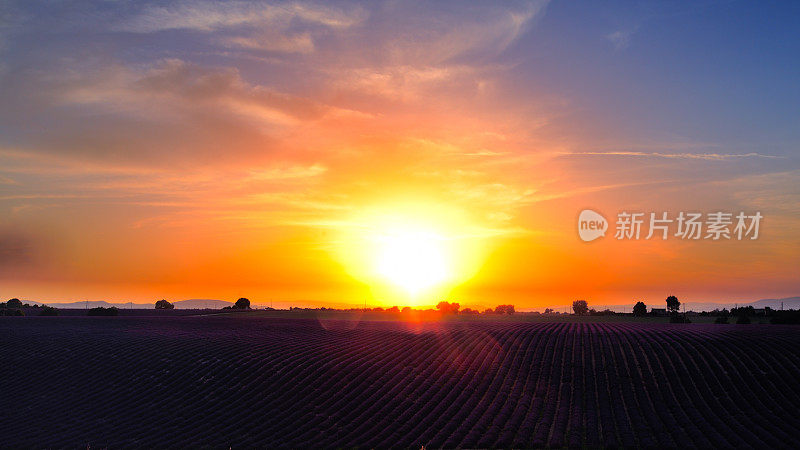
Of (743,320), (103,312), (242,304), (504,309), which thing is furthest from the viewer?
(504,309)

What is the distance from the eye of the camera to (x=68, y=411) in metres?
37.2

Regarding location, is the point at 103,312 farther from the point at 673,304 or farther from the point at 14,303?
the point at 673,304

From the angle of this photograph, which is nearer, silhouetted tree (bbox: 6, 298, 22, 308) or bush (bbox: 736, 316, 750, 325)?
bush (bbox: 736, 316, 750, 325)

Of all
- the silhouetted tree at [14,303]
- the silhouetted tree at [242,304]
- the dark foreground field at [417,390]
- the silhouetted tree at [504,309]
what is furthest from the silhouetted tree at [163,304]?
the dark foreground field at [417,390]

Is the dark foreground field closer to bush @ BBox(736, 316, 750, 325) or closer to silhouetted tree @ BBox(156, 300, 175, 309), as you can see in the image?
bush @ BBox(736, 316, 750, 325)

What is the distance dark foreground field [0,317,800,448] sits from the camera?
29.4m

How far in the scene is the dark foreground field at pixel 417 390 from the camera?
29391 mm

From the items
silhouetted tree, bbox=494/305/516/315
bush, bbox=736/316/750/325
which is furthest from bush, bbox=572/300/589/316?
bush, bbox=736/316/750/325

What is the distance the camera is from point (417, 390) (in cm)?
3584

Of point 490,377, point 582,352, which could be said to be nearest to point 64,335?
point 490,377

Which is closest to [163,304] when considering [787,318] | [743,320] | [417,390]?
[743,320]

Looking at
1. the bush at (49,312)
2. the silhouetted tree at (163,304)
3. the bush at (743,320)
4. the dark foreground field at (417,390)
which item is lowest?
the dark foreground field at (417,390)

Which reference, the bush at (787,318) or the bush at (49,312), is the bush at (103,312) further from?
the bush at (787,318)

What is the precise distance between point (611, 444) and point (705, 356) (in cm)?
1749
